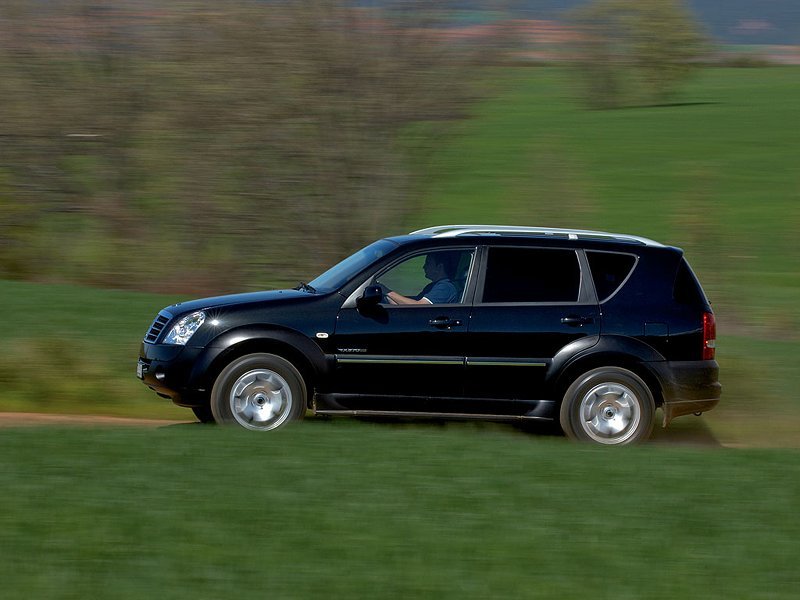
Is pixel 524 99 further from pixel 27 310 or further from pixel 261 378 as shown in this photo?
pixel 261 378

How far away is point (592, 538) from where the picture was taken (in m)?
6.05

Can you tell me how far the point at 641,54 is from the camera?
55.1m

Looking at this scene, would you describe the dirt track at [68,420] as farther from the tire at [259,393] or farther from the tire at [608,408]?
the tire at [608,408]

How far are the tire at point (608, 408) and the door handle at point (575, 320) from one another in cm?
37

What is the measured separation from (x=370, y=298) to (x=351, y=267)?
2.27 feet

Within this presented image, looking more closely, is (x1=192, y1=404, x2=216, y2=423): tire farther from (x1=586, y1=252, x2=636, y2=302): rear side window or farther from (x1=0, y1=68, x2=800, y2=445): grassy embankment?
(x1=586, y1=252, x2=636, y2=302): rear side window

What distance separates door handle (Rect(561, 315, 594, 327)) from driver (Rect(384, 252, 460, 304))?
0.85 m

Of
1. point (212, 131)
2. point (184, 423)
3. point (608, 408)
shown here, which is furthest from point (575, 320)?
point (212, 131)

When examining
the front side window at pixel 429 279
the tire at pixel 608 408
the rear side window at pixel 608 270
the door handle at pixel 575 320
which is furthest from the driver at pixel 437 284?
the tire at pixel 608 408

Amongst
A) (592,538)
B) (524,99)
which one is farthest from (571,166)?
(524,99)

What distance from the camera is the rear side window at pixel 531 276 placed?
31.6 feet

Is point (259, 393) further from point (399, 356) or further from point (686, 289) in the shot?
point (686, 289)

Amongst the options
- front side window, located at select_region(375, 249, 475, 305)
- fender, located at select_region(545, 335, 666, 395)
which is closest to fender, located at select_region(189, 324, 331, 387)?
front side window, located at select_region(375, 249, 475, 305)

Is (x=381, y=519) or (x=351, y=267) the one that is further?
(x=351, y=267)
